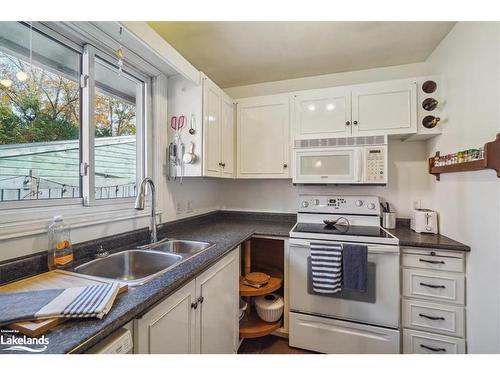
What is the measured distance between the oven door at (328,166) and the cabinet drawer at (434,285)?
79 cm

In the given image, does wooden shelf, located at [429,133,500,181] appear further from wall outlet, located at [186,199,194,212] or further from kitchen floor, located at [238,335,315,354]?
wall outlet, located at [186,199,194,212]

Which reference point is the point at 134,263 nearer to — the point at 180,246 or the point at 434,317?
the point at 180,246

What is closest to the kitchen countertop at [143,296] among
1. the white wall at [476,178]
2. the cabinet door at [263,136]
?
the cabinet door at [263,136]

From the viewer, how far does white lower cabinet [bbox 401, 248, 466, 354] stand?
5.04ft

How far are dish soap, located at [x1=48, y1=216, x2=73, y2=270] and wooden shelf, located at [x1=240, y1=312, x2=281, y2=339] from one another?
4.38 ft

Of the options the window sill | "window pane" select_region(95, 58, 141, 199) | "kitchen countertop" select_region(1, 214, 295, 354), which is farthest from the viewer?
"window pane" select_region(95, 58, 141, 199)

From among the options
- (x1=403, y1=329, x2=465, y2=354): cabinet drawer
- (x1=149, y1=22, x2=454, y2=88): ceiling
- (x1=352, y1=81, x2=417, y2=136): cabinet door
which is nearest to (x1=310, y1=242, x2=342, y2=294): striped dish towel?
(x1=403, y1=329, x2=465, y2=354): cabinet drawer

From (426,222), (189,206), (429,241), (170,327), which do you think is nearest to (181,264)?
(170,327)

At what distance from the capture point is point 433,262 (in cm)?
158

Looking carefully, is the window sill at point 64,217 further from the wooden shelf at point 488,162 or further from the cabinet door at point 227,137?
the wooden shelf at point 488,162

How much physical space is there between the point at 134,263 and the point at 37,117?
0.91 metres

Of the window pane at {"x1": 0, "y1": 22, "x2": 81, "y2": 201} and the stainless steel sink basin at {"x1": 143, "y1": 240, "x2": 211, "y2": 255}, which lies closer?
the window pane at {"x1": 0, "y1": 22, "x2": 81, "y2": 201}

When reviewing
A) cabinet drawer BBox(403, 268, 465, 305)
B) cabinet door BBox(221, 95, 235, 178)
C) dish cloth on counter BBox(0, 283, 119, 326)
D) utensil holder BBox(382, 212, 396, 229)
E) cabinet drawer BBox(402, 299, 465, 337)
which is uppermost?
cabinet door BBox(221, 95, 235, 178)

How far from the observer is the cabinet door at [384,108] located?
187cm
